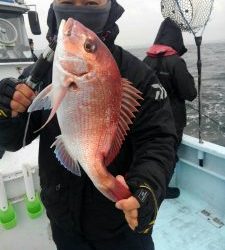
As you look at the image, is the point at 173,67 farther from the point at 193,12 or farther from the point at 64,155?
the point at 64,155

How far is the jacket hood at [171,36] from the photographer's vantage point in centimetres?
459

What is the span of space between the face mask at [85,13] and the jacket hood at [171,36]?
2.83 metres

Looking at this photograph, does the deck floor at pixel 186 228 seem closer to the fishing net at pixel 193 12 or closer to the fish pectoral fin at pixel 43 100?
the fishing net at pixel 193 12

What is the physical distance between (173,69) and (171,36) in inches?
20.9

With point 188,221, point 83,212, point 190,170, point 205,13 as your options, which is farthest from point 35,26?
point 83,212

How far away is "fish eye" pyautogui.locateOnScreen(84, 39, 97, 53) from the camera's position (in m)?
1.36

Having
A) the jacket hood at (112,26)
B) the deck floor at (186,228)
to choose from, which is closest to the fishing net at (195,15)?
the deck floor at (186,228)

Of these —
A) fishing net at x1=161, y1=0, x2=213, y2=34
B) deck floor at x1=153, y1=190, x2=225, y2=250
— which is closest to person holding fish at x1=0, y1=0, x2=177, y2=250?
deck floor at x1=153, y1=190, x2=225, y2=250

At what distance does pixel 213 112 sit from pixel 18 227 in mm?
8249

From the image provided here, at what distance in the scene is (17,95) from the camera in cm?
160

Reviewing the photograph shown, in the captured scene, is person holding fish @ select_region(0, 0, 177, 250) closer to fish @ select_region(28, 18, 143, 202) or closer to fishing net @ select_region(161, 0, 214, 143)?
fish @ select_region(28, 18, 143, 202)

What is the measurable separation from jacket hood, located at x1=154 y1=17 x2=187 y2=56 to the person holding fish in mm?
2704

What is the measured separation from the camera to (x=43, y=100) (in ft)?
4.92

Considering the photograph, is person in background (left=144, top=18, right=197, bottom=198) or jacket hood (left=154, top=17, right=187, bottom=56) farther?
jacket hood (left=154, top=17, right=187, bottom=56)
